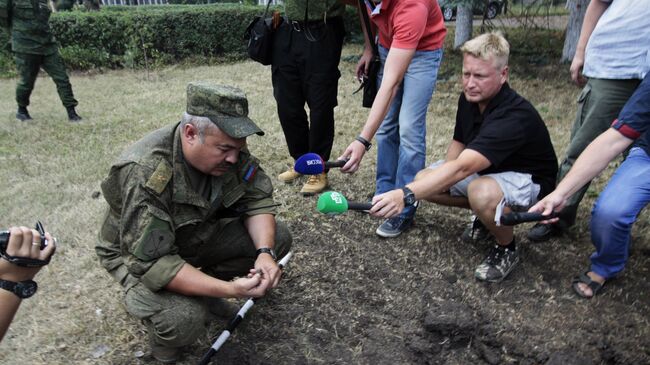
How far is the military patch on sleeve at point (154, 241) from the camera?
1.84m

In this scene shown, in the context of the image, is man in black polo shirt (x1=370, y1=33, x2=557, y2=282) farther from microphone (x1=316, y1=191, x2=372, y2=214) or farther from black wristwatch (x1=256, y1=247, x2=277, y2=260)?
black wristwatch (x1=256, y1=247, x2=277, y2=260)

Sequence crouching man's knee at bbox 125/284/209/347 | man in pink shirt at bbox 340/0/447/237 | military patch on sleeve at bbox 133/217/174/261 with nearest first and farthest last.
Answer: military patch on sleeve at bbox 133/217/174/261 < crouching man's knee at bbox 125/284/209/347 < man in pink shirt at bbox 340/0/447/237

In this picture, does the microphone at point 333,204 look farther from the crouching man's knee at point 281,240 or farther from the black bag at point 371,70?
the black bag at point 371,70

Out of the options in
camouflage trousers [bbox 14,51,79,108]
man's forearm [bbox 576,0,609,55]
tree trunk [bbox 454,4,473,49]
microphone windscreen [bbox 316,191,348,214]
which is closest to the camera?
microphone windscreen [bbox 316,191,348,214]

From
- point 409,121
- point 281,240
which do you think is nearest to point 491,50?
point 409,121

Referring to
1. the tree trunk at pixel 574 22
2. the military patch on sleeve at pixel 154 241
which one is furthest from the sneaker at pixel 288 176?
the tree trunk at pixel 574 22

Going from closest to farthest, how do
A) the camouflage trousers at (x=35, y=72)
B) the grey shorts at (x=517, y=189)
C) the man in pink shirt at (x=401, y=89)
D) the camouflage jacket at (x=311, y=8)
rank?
the grey shorts at (x=517, y=189)
the man in pink shirt at (x=401, y=89)
the camouflage jacket at (x=311, y=8)
the camouflage trousers at (x=35, y=72)

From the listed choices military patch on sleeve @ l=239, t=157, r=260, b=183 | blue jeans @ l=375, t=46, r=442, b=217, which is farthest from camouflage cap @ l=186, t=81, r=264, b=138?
blue jeans @ l=375, t=46, r=442, b=217

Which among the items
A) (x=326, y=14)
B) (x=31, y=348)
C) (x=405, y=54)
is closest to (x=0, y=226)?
(x=31, y=348)

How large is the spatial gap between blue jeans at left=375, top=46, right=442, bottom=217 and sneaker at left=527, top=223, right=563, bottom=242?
31.3 inches

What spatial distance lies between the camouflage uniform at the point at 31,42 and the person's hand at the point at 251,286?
17.1 feet

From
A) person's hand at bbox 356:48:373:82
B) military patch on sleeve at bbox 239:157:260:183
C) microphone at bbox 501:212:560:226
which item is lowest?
microphone at bbox 501:212:560:226

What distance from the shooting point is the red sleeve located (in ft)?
8.73

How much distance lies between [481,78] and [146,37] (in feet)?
30.7
